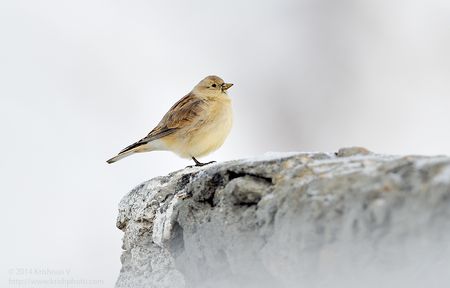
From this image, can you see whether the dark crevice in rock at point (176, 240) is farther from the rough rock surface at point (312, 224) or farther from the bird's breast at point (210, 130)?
the bird's breast at point (210, 130)

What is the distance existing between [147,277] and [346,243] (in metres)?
1.73

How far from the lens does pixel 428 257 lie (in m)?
2.31

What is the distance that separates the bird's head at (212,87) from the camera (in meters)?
6.06

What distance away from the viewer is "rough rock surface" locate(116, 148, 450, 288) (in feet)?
7.43

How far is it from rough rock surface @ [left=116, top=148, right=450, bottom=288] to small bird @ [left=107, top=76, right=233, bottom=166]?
1969 mm

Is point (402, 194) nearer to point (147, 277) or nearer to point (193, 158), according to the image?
point (147, 277)

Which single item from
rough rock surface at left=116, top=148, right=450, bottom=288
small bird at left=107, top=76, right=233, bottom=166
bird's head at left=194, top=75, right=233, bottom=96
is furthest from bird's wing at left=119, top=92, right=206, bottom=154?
rough rock surface at left=116, top=148, right=450, bottom=288

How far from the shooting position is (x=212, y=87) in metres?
6.12

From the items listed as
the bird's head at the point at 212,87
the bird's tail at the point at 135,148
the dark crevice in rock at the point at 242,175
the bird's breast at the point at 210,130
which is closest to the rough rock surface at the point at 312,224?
the dark crevice in rock at the point at 242,175

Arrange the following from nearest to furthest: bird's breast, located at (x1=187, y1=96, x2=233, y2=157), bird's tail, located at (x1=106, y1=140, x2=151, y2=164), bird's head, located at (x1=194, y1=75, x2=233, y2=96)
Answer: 1. bird's breast, located at (x1=187, y1=96, x2=233, y2=157)
2. bird's tail, located at (x1=106, y1=140, x2=151, y2=164)
3. bird's head, located at (x1=194, y1=75, x2=233, y2=96)

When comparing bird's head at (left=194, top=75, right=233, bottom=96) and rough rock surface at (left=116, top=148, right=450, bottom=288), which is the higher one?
bird's head at (left=194, top=75, right=233, bottom=96)

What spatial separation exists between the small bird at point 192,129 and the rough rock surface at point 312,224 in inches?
77.5

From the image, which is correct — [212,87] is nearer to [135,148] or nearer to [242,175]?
[135,148]

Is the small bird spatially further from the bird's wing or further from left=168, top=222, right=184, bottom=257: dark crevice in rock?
left=168, top=222, right=184, bottom=257: dark crevice in rock
